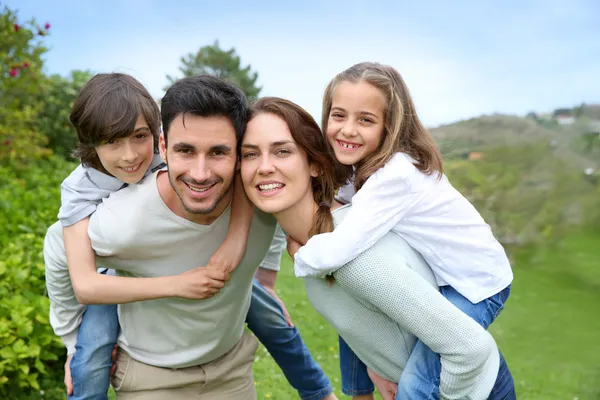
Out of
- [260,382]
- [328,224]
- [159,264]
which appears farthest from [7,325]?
[328,224]

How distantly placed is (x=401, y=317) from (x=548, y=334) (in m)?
4.48

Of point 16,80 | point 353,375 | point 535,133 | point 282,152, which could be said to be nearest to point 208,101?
point 282,152

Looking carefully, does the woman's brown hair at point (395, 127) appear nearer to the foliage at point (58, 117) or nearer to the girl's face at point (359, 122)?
the girl's face at point (359, 122)

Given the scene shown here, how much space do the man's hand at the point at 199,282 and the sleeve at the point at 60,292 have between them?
0.68 metres

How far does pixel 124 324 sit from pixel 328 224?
1271mm

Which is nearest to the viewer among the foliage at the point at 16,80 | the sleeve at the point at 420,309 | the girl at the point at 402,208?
the sleeve at the point at 420,309

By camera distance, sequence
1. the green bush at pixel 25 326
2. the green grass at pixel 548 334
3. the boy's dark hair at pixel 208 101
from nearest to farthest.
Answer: the boy's dark hair at pixel 208 101
the green bush at pixel 25 326
the green grass at pixel 548 334

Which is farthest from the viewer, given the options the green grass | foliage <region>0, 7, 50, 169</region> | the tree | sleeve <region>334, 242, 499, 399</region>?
the tree

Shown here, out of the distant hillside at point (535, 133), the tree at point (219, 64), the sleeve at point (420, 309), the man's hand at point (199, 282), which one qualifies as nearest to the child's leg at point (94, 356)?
the man's hand at point (199, 282)

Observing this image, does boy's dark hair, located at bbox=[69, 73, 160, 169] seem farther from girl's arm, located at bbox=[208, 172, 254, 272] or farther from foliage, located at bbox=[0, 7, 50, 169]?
foliage, located at bbox=[0, 7, 50, 169]

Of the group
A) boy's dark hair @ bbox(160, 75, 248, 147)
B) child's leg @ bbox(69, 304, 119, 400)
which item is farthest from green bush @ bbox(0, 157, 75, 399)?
boy's dark hair @ bbox(160, 75, 248, 147)

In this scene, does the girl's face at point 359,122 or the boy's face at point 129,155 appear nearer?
the girl's face at point 359,122

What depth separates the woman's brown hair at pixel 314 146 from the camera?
2.69 metres

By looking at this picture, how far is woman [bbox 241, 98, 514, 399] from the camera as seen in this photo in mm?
2301
